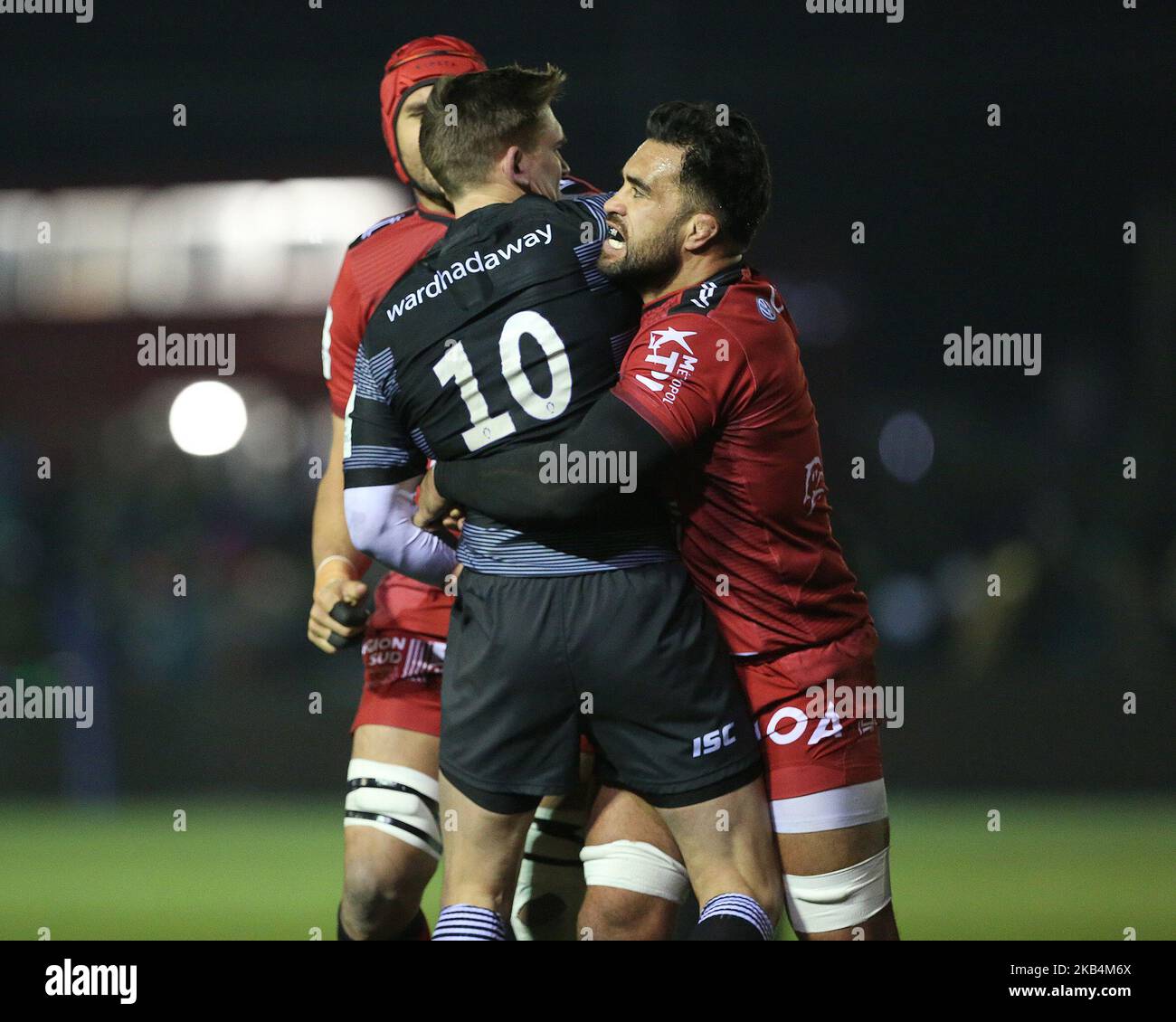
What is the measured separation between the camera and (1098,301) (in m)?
10.9

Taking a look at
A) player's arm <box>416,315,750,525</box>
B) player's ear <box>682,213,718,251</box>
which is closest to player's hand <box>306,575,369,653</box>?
player's arm <box>416,315,750,525</box>

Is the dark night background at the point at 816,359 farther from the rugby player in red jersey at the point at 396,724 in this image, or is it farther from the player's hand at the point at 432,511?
the player's hand at the point at 432,511

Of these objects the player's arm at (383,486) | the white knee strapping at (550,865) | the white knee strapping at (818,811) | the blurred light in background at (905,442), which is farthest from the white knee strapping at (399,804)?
the blurred light in background at (905,442)

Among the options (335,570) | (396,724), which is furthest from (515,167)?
(396,724)

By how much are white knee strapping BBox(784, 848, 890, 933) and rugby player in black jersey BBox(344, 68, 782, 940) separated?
11 cm

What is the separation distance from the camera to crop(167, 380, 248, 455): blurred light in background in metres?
11.3

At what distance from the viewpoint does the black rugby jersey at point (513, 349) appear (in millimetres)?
2791

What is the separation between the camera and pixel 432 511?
2.99 m

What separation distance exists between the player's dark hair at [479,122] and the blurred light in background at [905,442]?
→ 25.7 feet

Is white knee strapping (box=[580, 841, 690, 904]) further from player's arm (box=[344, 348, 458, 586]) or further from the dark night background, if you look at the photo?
the dark night background

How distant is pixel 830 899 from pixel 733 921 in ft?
1.06
